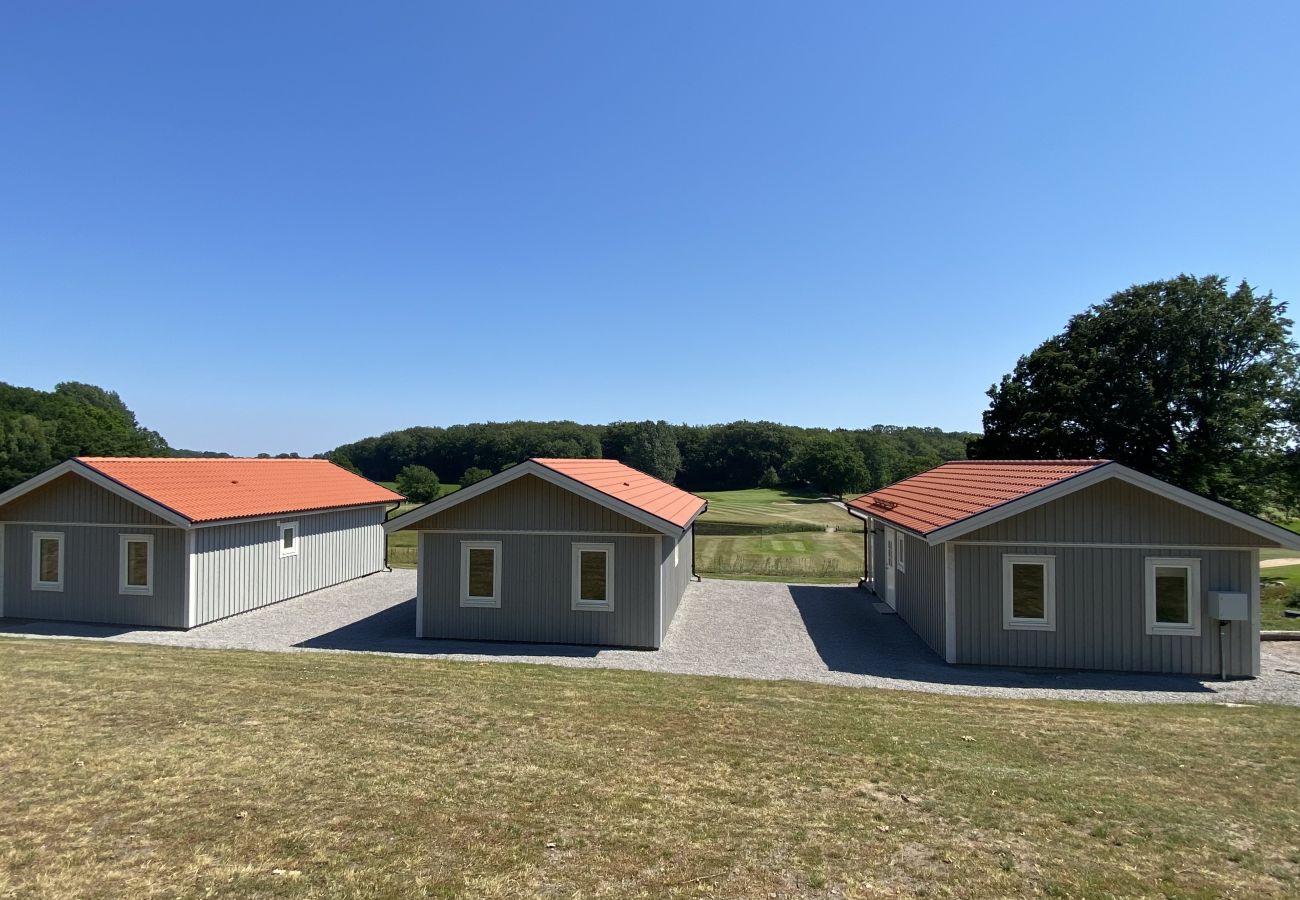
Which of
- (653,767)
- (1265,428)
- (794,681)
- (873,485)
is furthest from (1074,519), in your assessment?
(873,485)

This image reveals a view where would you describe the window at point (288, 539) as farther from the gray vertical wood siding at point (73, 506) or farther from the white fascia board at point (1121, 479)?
the white fascia board at point (1121, 479)

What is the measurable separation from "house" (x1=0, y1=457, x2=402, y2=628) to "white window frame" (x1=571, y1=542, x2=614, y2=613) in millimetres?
8169

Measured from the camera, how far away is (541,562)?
45.2 feet

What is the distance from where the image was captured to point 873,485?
90812 mm

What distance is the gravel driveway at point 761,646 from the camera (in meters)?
10.8

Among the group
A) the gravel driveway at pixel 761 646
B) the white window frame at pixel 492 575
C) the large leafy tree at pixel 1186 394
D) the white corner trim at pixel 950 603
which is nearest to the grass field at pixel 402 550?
the gravel driveway at pixel 761 646

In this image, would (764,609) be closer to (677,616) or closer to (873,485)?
(677,616)

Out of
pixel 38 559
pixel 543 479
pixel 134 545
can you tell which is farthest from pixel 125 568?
pixel 543 479

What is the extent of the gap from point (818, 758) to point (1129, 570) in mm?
8256

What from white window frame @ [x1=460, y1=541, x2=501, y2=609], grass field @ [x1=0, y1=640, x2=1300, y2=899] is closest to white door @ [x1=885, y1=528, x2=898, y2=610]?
grass field @ [x1=0, y1=640, x2=1300, y2=899]

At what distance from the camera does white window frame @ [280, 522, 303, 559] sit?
17.9m

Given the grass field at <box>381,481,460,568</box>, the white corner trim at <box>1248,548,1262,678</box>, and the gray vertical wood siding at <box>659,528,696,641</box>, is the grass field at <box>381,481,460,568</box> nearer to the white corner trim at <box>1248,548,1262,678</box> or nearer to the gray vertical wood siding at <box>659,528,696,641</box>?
the gray vertical wood siding at <box>659,528,696,641</box>

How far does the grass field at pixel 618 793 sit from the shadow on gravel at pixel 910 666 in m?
1.68

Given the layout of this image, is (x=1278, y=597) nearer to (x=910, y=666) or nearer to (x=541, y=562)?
(x=910, y=666)
